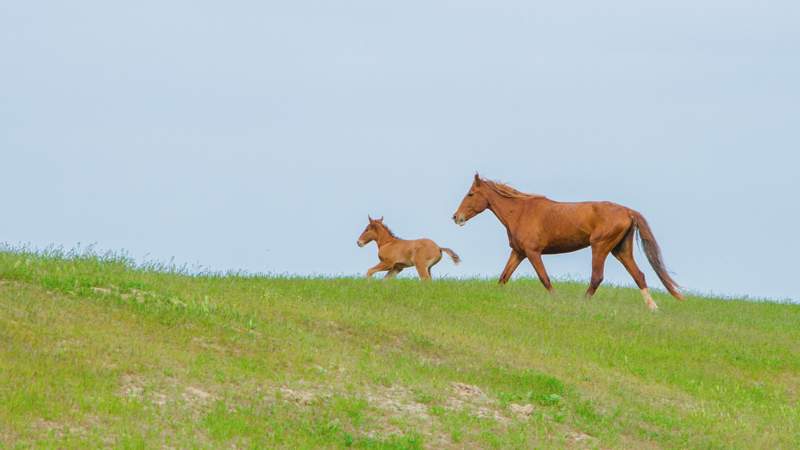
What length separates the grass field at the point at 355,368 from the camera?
14.3 meters

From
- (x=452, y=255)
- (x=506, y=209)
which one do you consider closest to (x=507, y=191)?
(x=506, y=209)

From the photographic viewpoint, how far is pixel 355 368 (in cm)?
1706

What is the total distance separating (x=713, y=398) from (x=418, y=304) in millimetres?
5450

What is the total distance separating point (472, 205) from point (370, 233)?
4419 mm

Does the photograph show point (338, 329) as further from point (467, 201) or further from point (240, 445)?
point (467, 201)

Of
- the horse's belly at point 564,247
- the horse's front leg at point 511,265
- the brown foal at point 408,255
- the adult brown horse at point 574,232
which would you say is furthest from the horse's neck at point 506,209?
the brown foal at point 408,255

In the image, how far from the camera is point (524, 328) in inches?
872

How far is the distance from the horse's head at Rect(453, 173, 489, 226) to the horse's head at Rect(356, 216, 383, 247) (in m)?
3.86

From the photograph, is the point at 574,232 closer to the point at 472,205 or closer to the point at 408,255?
the point at 472,205

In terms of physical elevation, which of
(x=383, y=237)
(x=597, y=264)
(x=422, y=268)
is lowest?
(x=422, y=268)

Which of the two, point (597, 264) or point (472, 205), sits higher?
point (472, 205)

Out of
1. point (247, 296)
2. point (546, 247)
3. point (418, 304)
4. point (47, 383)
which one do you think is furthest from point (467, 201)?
point (47, 383)

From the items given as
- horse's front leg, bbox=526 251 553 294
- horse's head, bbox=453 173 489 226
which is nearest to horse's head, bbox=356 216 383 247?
horse's head, bbox=453 173 489 226

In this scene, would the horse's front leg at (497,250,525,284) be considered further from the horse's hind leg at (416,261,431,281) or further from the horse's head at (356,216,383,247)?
the horse's head at (356,216,383,247)
